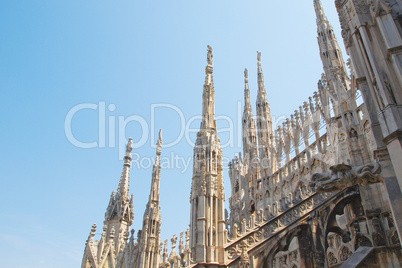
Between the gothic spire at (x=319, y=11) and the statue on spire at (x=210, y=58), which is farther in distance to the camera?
the gothic spire at (x=319, y=11)

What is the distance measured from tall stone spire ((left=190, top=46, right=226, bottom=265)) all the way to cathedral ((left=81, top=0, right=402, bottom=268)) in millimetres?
37

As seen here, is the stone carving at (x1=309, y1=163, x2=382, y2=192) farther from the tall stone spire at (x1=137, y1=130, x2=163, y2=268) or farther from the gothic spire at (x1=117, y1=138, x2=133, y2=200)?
the gothic spire at (x1=117, y1=138, x2=133, y2=200)

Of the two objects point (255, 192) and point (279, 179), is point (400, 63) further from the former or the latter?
point (255, 192)

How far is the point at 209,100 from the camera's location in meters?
A: 14.8

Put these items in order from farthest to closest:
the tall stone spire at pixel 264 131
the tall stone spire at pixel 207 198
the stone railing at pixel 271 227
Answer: the tall stone spire at pixel 264 131
the stone railing at pixel 271 227
the tall stone spire at pixel 207 198

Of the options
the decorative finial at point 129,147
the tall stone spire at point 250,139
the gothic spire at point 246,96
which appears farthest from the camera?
the gothic spire at point 246,96


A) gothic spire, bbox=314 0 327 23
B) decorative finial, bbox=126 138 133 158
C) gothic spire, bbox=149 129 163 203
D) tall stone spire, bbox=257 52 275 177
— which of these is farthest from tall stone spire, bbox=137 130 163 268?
gothic spire, bbox=314 0 327 23

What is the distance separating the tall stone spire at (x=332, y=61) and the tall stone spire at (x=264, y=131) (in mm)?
7703

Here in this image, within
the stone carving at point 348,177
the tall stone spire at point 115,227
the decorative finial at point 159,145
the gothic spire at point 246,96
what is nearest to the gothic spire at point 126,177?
the tall stone spire at point 115,227

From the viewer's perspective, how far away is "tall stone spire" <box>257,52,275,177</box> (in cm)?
2525

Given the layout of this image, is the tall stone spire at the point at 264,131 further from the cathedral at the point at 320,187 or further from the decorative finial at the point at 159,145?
the decorative finial at the point at 159,145

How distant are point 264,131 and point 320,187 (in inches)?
880

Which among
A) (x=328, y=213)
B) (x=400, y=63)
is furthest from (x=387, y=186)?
(x=328, y=213)

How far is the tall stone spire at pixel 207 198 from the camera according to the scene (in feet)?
35.0
